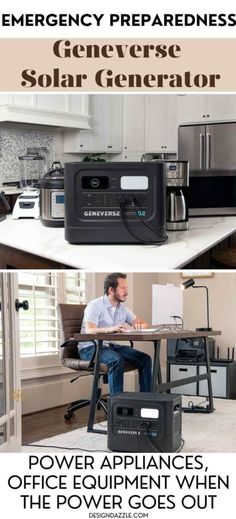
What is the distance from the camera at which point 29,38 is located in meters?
1.48

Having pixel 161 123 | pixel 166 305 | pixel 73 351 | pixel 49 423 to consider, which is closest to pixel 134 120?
pixel 161 123

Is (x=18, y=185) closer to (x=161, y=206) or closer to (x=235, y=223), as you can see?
(x=235, y=223)

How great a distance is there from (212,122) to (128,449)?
2845 millimetres

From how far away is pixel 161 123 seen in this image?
468cm

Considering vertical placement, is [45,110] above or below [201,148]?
above

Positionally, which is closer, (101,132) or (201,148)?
(201,148)

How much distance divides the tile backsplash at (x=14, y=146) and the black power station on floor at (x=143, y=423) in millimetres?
2229

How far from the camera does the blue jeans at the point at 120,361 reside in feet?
8.40

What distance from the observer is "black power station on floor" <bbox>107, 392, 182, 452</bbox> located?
2.03m

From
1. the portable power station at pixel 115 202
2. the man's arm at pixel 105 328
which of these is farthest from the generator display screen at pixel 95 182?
the man's arm at pixel 105 328

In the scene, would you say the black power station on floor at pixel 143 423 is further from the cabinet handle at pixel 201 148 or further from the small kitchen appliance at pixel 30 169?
the cabinet handle at pixel 201 148

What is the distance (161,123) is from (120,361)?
255 centimetres

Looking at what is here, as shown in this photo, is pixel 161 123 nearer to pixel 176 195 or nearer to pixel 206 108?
pixel 206 108

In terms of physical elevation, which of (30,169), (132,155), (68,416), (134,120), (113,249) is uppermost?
(134,120)
